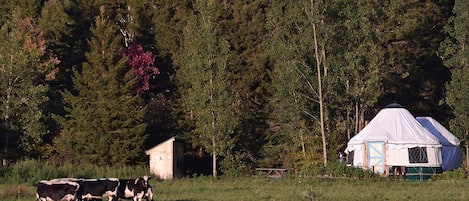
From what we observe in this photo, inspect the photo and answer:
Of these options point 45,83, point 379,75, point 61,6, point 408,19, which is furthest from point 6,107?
point 408,19

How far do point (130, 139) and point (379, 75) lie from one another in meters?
14.0

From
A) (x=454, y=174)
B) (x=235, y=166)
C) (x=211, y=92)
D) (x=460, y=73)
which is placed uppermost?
(x=460, y=73)

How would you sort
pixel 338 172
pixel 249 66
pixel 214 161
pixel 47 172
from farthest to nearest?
pixel 249 66 → pixel 214 161 → pixel 338 172 → pixel 47 172

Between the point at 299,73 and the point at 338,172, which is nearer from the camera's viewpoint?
the point at 338,172

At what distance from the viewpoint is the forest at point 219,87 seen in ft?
158

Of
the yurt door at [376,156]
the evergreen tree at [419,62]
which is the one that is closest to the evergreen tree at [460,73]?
the yurt door at [376,156]

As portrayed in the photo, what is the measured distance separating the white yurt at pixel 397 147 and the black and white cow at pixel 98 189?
70.0 feet

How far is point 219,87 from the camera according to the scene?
49.9 m

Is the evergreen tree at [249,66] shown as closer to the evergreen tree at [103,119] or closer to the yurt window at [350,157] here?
the evergreen tree at [103,119]

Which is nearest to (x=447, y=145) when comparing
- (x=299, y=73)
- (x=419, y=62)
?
(x=299, y=73)

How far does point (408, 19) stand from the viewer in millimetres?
55781

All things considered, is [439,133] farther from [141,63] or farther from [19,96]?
[19,96]

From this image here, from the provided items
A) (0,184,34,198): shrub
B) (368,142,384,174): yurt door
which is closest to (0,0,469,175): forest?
(368,142,384,174): yurt door

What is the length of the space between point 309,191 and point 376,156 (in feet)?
65.6
